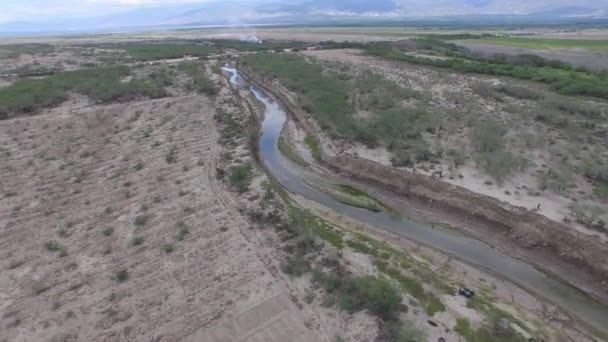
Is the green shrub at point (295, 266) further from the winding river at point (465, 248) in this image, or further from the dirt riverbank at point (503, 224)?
the dirt riverbank at point (503, 224)

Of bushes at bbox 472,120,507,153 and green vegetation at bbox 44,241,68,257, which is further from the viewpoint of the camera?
bushes at bbox 472,120,507,153

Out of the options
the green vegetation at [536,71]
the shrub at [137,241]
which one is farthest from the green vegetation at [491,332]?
the green vegetation at [536,71]

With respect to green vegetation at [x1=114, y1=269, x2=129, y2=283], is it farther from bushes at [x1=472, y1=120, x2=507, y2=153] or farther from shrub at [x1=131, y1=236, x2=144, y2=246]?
bushes at [x1=472, y1=120, x2=507, y2=153]

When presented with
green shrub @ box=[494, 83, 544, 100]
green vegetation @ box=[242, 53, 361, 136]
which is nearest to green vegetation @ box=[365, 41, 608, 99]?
green shrub @ box=[494, 83, 544, 100]

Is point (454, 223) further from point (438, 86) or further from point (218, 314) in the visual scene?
point (438, 86)

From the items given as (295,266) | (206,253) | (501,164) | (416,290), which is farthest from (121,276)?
(501,164)

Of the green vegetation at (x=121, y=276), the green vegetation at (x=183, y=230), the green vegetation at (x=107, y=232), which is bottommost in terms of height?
the green vegetation at (x=121, y=276)
